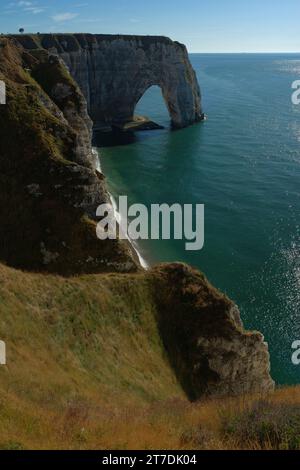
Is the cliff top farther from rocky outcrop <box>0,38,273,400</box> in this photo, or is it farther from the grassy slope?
the grassy slope

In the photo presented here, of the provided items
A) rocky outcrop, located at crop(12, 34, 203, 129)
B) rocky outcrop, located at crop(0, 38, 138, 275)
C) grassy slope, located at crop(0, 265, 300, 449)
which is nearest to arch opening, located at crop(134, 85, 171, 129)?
rocky outcrop, located at crop(12, 34, 203, 129)

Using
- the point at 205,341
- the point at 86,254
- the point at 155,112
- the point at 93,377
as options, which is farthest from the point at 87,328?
the point at 155,112

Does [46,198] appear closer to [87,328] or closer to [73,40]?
[87,328]

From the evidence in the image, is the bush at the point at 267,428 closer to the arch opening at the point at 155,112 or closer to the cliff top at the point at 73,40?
the cliff top at the point at 73,40

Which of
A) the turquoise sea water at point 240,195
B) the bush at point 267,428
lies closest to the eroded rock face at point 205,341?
the turquoise sea water at point 240,195

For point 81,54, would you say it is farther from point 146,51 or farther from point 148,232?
point 148,232
